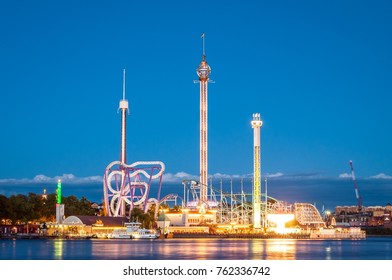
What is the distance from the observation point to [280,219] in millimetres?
150750

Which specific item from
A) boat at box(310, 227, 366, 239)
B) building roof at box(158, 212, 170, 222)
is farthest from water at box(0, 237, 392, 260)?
boat at box(310, 227, 366, 239)

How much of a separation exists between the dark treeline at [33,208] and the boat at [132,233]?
15.2 metres

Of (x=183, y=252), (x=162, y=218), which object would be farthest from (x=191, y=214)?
(x=183, y=252)

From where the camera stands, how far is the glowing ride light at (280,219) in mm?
150000

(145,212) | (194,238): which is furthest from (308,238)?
(145,212)

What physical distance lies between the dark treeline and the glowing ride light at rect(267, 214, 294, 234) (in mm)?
38875

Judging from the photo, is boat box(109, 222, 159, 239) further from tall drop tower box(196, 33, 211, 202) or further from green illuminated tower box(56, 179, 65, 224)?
tall drop tower box(196, 33, 211, 202)

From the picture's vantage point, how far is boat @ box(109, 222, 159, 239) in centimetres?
13812

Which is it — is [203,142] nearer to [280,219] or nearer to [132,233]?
[280,219]

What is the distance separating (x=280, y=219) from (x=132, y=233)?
102ft

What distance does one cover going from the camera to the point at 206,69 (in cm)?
16425

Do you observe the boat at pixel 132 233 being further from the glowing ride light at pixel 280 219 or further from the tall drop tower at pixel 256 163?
the glowing ride light at pixel 280 219
